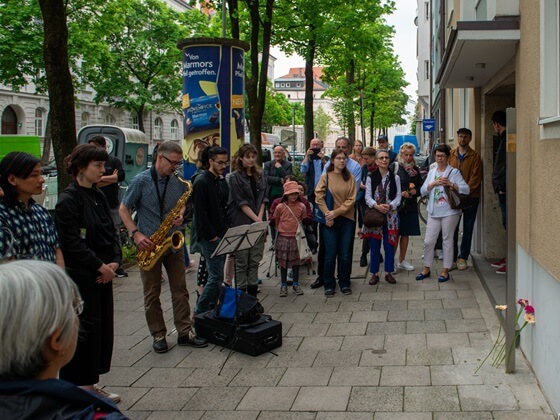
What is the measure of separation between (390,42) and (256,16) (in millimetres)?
26726

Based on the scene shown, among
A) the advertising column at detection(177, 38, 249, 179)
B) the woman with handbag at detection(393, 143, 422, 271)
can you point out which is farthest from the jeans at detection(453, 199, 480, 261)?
the advertising column at detection(177, 38, 249, 179)

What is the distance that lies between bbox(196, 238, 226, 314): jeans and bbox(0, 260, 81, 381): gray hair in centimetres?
494

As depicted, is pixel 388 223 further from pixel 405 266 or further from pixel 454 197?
pixel 405 266

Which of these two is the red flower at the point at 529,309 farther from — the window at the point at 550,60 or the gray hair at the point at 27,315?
the gray hair at the point at 27,315

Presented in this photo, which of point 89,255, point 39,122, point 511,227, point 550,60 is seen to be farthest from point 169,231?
point 39,122

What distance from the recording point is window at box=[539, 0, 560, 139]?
5000mm

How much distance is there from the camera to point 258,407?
16.2 feet

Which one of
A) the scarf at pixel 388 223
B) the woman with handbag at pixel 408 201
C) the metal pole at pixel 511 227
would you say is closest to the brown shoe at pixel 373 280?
the scarf at pixel 388 223

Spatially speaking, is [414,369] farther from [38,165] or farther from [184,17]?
[184,17]

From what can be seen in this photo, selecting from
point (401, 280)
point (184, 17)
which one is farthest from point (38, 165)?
point (184, 17)

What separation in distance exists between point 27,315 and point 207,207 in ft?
16.7

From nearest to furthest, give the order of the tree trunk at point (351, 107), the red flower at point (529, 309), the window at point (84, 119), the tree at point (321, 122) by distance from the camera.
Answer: the red flower at point (529, 309) → the tree trunk at point (351, 107) → the window at point (84, 119) → the tree at point (321, 122)

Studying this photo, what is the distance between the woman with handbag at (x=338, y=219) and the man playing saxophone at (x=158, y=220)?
269 centimetres

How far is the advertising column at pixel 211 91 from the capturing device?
12719 millimetres
